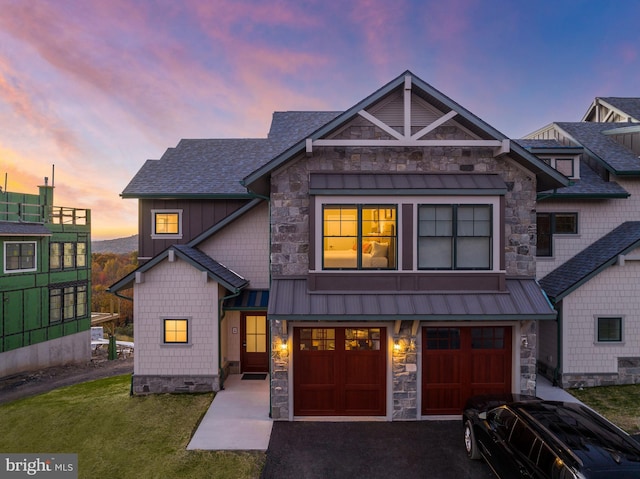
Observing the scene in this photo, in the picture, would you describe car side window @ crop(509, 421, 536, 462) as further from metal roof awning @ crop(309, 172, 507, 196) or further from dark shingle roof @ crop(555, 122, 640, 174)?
dark shingle roof @ crop(555, 122, 640, 174)

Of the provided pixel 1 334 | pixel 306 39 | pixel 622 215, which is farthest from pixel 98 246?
pixel 622 215

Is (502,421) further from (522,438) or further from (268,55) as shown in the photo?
(268,55)

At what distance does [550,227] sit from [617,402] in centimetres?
646

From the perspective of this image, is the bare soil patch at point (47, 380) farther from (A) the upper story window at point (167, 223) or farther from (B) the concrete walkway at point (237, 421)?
(B) the concrete walkway at point (237, 421)

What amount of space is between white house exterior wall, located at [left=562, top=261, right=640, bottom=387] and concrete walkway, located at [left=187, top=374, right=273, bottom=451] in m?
10.4

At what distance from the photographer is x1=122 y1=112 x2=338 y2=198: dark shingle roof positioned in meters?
14.6

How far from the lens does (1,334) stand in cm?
1839

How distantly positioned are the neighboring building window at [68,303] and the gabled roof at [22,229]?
157 inches

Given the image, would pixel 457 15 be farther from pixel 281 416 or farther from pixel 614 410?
pixel 281 416

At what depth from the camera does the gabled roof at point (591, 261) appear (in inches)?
453

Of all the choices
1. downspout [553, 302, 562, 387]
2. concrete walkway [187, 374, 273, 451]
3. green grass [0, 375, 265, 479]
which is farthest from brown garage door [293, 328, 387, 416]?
downspout [553, 302, 562, 387]

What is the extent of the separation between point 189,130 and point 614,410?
7396cm

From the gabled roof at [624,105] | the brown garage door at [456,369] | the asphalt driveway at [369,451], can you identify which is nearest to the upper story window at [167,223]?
the asphalt driveway at [369,451]

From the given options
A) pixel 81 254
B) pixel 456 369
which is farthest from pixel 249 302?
pixel 81 254
